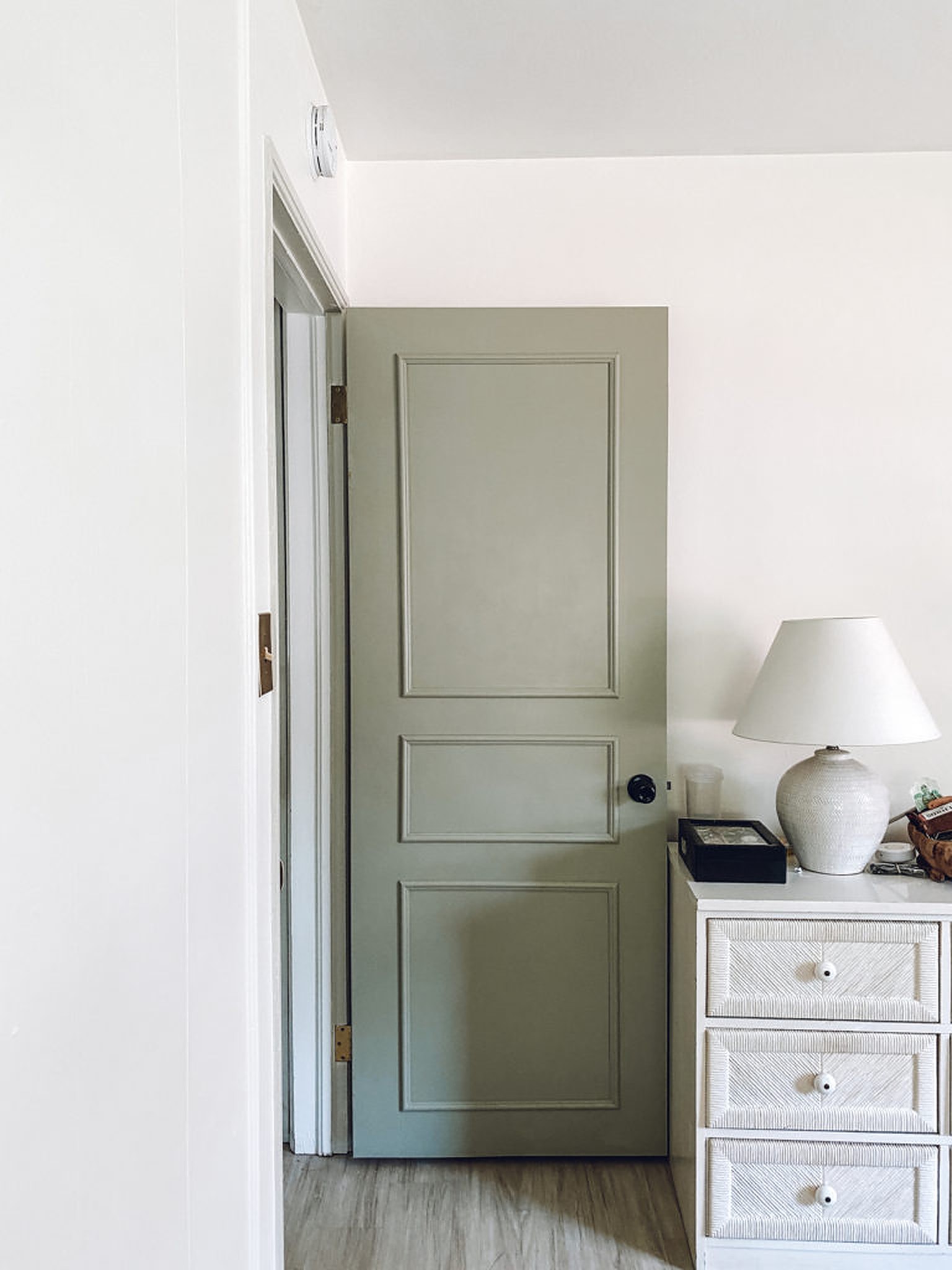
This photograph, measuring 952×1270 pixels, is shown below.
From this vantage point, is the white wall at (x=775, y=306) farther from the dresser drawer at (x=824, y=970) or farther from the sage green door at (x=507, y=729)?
the dresser drawer at (x=824, y=970)

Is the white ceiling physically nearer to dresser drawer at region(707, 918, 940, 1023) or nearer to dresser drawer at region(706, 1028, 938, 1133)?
dresser drawer at region(707, 918, 940, 1023)

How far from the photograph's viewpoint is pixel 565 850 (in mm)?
2443

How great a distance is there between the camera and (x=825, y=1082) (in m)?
2.05

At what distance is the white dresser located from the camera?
204 centimetres

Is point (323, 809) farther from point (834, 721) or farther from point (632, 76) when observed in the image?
point (632, 76)

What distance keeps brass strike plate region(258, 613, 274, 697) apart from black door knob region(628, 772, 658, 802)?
1102 mm

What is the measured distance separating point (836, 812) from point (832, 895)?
0.61ft

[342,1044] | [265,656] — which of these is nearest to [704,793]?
[342,1044]

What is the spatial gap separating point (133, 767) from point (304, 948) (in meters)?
1.61

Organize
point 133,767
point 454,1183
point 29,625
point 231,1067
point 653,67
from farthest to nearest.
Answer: point 454,1183, point 653,67, point 231,1067, point 133,767, point 29,625

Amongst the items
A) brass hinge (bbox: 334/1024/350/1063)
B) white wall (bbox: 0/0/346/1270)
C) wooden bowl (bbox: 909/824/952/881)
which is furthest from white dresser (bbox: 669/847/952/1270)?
white wall (bbox: 0/0/346/1270)

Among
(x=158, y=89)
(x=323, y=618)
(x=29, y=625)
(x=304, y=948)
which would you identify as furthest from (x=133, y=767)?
(x=304, y=948)

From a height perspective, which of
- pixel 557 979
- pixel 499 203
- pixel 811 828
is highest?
pixel 499 203

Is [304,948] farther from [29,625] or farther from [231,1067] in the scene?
[29,625]
